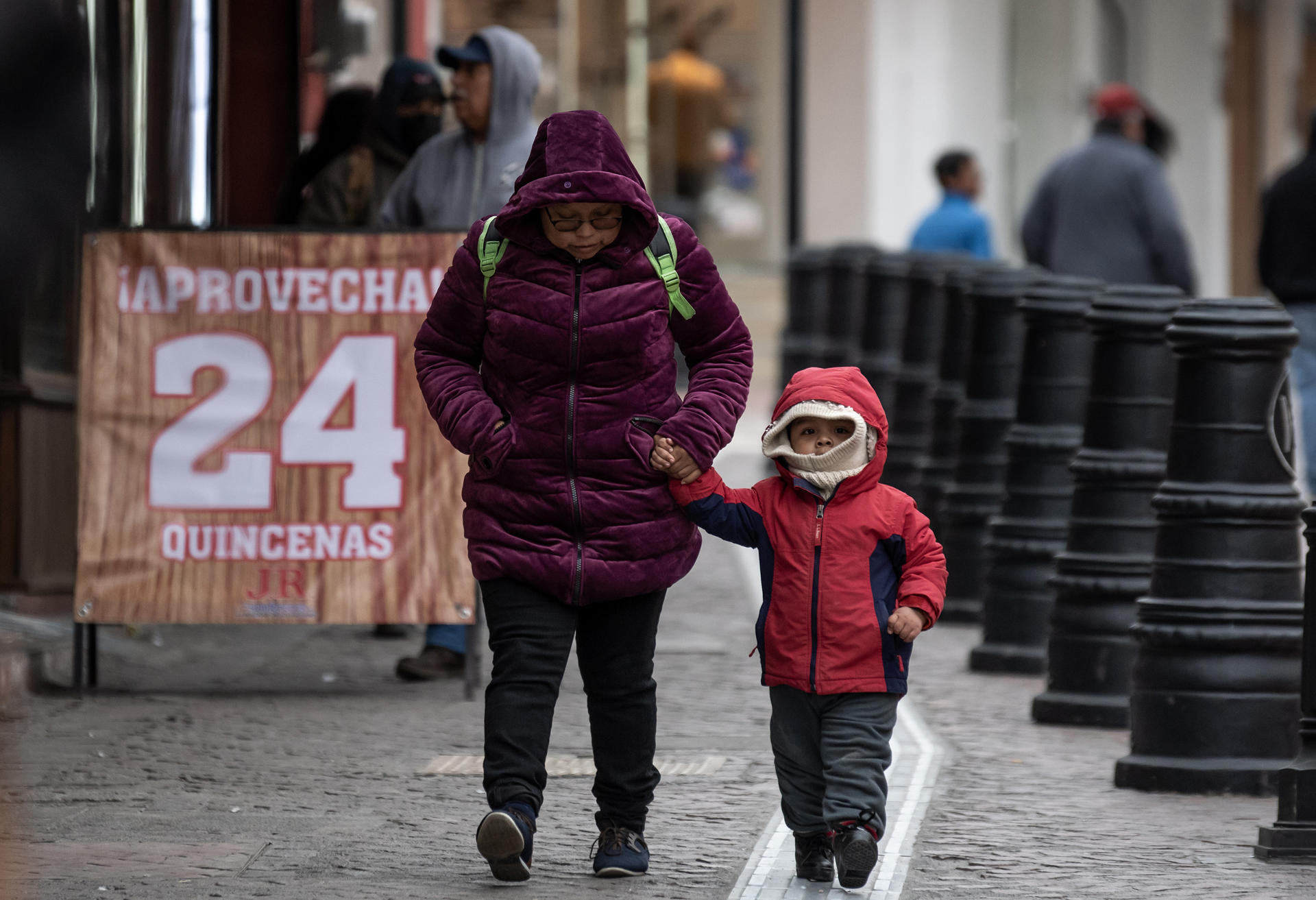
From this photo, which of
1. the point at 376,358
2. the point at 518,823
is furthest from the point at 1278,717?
the point at 376,358

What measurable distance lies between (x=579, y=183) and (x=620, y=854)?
1452mm

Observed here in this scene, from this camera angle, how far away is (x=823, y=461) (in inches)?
202

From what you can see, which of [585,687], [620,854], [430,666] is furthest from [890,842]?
[430,666]

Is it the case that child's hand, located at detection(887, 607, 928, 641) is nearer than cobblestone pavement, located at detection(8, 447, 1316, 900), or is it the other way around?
child's hand, located at detection(887, 607, 928, 641)

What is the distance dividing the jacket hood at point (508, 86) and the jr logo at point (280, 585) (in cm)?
166

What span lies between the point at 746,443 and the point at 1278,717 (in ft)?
33.8

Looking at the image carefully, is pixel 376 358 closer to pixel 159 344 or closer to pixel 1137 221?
pixel 159 344

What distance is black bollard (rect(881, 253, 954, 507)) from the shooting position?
1202cm

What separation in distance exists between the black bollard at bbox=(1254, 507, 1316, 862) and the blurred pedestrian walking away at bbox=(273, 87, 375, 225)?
15.7 ft

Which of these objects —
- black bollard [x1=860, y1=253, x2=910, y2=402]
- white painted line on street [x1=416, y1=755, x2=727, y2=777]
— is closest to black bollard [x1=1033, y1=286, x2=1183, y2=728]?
white painted line on street [x1=416, y1=755, x2=727, y2=777]

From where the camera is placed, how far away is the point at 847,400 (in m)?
5.14

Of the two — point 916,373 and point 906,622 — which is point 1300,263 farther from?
point 906,622

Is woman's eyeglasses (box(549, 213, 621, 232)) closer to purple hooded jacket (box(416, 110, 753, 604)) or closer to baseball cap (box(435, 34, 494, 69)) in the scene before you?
purple hooded jacket (box(416, 110, 753, 604))

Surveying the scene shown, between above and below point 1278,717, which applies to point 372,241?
above
